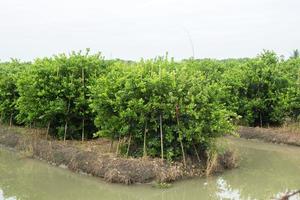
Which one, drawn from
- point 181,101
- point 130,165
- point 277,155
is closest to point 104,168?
point 130,165

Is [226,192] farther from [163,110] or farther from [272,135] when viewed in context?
[272,135]

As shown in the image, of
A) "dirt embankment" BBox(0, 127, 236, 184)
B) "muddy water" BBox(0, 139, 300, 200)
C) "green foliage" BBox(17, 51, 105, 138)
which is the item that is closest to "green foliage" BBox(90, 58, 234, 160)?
"dirt embankment" BBox(0, 127, 236, 184)

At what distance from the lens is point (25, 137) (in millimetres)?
13430

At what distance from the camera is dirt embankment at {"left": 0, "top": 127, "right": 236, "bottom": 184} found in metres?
9.48

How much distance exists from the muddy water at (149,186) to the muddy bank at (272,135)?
1.41 meters

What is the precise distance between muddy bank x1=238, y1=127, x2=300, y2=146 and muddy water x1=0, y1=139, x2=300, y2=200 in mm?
1412

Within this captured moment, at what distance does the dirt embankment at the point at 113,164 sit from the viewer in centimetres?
948

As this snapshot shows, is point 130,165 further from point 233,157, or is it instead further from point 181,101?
point 233,157

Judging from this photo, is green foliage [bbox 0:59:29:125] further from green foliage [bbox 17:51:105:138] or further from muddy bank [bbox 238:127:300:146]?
muddy bank [bbox 238:127:300:146]

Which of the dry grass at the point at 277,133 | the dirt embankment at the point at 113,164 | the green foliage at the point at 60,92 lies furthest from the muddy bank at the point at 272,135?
the green foliage at the point at 60,92

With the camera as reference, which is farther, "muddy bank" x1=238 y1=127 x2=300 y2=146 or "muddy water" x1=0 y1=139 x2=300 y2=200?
"muddy bank" x1=238 y1=127 x2=300 y2=146

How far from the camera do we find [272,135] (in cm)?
1391

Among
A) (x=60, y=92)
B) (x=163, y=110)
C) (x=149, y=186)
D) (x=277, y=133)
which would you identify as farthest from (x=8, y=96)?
(x=277, y=133)

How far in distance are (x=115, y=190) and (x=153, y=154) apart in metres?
1.39
